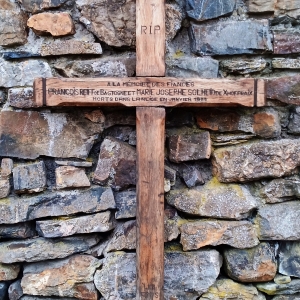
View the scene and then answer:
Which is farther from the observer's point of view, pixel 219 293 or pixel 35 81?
pixel 219 293

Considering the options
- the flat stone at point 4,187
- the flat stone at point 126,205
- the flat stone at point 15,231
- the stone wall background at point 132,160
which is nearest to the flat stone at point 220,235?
the stone wall background at point 132,160

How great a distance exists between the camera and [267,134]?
158 cm

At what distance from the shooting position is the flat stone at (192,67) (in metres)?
1.58

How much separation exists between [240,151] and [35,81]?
881 millimetres

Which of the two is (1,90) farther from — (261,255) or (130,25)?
(261,255)

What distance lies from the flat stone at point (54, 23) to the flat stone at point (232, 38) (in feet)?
1.74

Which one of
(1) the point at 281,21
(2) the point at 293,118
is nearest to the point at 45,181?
(2) the point at 293,118

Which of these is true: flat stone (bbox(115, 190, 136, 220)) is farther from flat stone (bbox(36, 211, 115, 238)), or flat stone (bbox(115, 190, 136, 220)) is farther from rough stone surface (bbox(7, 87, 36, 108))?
rough stone surface (bbox(7, 87, 36, 108))

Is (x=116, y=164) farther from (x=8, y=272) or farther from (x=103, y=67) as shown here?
(x=8, y=272)

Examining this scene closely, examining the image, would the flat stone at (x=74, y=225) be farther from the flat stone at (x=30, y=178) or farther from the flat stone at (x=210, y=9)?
the flat stone at (x=210, y=9)

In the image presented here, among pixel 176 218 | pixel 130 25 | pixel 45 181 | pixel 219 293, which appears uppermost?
pixel 130 25

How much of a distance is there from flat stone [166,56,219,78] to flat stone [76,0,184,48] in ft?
0.47

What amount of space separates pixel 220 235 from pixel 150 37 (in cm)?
86

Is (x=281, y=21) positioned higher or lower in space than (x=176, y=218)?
higher
